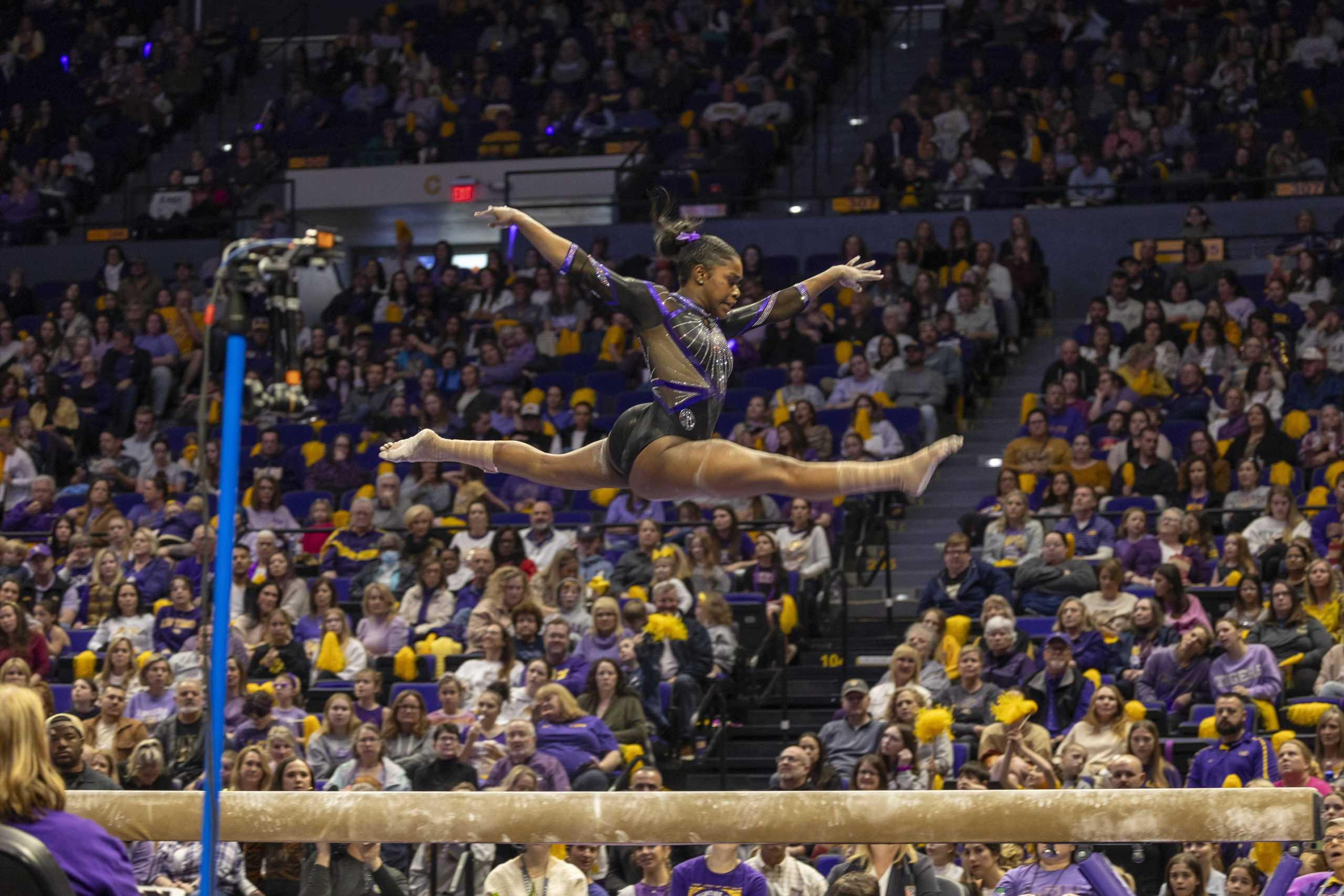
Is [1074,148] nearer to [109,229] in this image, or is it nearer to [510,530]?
[510,530]

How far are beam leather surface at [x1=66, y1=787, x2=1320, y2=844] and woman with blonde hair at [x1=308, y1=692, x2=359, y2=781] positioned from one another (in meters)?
3.24

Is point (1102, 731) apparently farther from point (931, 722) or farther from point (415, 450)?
point (415, 450)

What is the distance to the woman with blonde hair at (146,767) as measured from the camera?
29.0ft

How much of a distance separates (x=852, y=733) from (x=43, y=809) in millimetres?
6224

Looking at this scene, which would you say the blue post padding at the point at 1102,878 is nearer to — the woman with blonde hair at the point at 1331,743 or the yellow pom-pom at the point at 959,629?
the woman with blonde hair at the point at 1331,743

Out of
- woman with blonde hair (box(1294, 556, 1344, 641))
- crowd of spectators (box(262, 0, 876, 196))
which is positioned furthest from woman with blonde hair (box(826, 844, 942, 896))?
crowd of spectators (box(262, 0, 876, 196))

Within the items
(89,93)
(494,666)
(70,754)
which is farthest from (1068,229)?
(89,93)

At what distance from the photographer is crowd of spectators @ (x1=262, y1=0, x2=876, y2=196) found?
17578 mm

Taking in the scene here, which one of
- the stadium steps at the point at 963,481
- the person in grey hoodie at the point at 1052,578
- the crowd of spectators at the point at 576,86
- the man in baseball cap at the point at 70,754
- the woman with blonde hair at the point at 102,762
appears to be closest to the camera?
the man in baseball cap at the point at 70,754

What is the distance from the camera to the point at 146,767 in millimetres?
8836

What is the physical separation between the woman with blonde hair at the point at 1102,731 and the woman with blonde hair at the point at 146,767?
477 cm

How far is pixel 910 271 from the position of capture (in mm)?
14875

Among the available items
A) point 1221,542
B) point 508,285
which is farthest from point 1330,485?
point 508,285

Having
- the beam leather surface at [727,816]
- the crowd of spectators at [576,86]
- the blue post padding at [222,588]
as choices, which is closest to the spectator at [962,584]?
the beam leather surface at [727,816]
